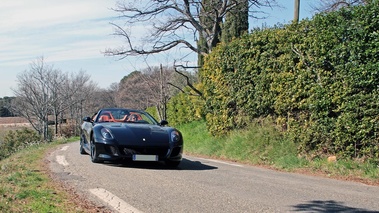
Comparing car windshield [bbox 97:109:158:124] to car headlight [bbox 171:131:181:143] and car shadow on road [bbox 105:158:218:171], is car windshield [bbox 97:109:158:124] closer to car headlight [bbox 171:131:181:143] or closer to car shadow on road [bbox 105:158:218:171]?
car shadow on road [bbox 105:158:218:171]

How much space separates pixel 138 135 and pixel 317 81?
3994mm

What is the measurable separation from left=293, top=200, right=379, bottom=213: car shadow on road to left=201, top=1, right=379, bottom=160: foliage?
3187mm

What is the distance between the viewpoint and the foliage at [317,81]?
836 centimetres

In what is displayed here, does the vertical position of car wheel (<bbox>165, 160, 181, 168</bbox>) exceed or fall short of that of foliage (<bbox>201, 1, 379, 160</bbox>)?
it falls short

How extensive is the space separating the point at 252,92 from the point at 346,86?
3.67 m

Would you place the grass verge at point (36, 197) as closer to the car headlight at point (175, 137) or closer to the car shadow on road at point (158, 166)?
the car shadow on road at point (158, 166)

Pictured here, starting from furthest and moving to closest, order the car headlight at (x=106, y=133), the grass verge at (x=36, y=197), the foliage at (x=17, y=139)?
the foliage at (x=17, y=139)
the car headlight at (x=106, y=133)
the grass verge at (x=36, y=197)

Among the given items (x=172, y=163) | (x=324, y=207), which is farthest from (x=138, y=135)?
(x=324, y=207)

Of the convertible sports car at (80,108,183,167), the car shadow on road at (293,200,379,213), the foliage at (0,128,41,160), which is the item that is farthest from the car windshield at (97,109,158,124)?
the foliage at (0,128,41,160)

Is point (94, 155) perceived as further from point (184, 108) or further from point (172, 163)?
point (184, 108)

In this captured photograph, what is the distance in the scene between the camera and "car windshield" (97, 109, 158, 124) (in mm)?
10402

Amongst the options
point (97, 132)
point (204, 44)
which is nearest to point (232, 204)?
point (97, 132)

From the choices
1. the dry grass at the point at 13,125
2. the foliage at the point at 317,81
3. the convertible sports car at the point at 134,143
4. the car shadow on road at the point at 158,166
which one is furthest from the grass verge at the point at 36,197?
the dry grass at the point at 13,125

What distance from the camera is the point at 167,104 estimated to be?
89.0 feet
